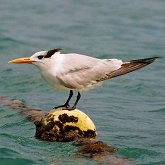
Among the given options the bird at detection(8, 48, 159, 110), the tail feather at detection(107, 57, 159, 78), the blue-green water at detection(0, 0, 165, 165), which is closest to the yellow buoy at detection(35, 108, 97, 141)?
the blue-green water at detection(0, 0, 165, 165)

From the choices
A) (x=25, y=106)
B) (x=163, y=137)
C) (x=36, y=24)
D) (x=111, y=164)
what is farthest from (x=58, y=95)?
(x=36, y=24)

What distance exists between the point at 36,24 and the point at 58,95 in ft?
25.4

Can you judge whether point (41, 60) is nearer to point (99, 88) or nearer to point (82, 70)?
point (82, 70)

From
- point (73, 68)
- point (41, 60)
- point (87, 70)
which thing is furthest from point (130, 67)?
point (41, 60)

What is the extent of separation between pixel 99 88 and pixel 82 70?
14.2ft

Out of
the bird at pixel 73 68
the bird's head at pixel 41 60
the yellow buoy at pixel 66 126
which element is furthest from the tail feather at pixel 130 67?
the bird's head at pixel 41 60

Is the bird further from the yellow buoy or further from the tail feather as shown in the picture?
the yellow buoy

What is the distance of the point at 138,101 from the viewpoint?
1446 centimetres

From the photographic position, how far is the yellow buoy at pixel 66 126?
1081 centimetres

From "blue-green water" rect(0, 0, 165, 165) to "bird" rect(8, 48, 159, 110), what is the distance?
93cm

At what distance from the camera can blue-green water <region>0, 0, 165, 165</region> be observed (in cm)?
1088

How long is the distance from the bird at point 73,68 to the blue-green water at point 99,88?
0.93 m

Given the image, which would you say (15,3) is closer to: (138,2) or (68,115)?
(138,2)

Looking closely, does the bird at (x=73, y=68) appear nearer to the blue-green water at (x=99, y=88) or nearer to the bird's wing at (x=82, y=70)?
the bird's wing at (x=82, y=70)
